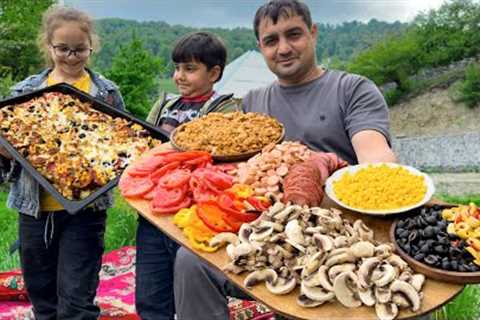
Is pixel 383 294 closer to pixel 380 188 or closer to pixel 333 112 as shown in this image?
pixel 380 188

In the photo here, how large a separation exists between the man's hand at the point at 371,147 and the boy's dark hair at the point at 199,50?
107 centimetres

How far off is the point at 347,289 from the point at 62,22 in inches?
97.7

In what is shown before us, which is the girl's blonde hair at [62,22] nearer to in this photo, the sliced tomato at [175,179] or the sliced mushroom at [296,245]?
the sliced tomato at [175,179]

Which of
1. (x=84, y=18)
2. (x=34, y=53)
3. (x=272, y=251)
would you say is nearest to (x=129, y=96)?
(x=34, y=53)

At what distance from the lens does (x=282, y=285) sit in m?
1.85

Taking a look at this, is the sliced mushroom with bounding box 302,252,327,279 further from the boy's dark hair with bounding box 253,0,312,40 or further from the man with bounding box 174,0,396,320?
the boy's dark hair with bounding box 253,0,312,40

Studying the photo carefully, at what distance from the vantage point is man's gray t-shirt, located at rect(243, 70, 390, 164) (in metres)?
3.05

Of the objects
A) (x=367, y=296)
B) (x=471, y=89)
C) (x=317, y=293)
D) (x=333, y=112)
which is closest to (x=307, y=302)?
(x=317, y=293)

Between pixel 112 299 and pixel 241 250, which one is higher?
pixel 241 250

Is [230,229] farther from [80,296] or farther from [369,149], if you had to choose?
[80,296]

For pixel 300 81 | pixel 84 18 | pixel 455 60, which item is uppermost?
pixel 84 18

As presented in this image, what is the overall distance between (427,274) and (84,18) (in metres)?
2.59

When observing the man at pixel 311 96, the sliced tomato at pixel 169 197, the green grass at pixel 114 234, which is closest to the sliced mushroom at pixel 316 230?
the sliced tomato at pixel 169 197

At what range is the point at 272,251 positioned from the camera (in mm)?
1948
